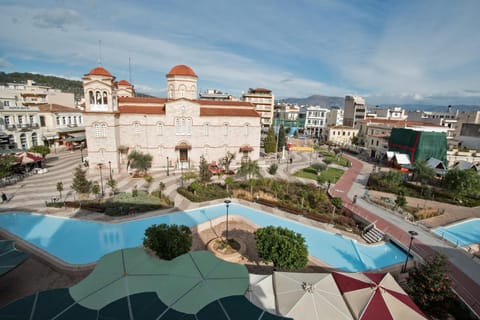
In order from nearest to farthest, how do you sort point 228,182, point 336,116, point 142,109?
point 228,182, point 142,109, point 336,116

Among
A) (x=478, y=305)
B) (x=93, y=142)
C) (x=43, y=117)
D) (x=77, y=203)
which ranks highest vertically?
(x=43, y=117)

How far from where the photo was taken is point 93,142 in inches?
1121

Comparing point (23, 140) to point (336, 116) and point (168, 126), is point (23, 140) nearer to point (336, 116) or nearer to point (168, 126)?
point (168, 126)

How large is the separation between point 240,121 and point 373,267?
24.8m

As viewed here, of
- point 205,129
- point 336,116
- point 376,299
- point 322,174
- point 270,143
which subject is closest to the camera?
point 376,299

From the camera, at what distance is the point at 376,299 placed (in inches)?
338

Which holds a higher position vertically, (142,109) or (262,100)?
(262,100)

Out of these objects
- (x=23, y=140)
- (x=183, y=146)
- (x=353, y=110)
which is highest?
(x=353, y=110)

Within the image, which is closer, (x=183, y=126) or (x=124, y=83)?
(x=183, y=126)

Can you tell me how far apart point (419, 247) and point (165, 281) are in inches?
667

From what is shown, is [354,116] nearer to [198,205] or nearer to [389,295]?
[198,205]

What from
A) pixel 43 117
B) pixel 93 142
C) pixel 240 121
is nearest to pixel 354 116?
pixel 240 121

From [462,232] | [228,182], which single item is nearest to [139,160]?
[228,182]

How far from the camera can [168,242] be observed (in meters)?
11.9
